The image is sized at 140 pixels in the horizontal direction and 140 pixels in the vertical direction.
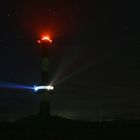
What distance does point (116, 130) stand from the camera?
62.1 m

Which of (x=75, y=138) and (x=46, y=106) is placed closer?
(x=75, y=138)

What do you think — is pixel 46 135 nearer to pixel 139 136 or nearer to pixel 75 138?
pixel 75 138

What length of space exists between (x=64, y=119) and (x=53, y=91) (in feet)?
Result: 37.4

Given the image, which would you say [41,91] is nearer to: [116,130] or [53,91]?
[53,91]

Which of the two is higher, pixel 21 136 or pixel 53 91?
pixel 53 91

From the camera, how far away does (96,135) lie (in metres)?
56.6

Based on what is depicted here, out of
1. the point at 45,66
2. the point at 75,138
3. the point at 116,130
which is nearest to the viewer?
the point at 75,138

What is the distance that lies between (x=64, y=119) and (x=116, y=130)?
5071 cm

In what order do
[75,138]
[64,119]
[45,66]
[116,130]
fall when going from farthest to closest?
[64,119], [45,66], [116,130], [75,138]

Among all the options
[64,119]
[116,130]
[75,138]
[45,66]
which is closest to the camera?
[75,138]

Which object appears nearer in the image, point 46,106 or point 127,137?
point 127,137

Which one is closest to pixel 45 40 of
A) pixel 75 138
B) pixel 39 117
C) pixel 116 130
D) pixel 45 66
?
pixel 45 66

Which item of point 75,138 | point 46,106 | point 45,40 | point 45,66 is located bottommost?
point 75,138

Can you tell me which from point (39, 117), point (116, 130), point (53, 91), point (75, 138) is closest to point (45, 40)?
point (53, 91)
